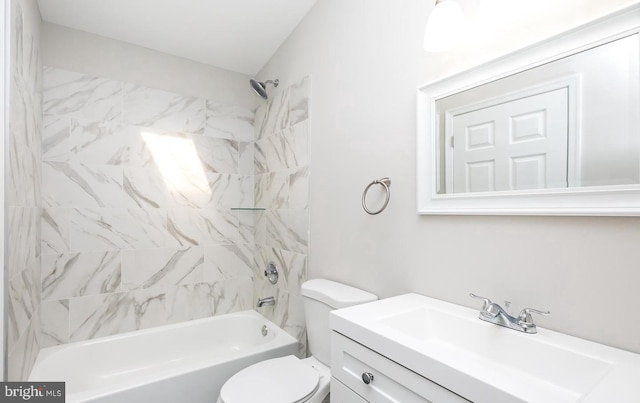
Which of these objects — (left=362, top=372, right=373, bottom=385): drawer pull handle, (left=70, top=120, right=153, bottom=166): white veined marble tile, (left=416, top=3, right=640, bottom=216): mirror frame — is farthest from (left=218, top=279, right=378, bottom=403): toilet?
(left=70, top=120, right=153, bottom=166): white veined marble tile

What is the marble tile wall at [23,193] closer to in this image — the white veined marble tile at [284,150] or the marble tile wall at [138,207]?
the marble tile wall at [138,207]

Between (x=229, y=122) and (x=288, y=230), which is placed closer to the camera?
(x=288, y=230)

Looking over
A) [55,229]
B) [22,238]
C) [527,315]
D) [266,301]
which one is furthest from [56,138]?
[527,315]

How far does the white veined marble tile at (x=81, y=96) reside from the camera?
1.95 m

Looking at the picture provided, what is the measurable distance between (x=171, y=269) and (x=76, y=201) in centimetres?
75

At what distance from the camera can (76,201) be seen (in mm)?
2010

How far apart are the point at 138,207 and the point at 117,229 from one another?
0.19 metres

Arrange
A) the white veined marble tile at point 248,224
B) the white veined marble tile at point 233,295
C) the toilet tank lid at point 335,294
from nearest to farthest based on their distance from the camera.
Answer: the toilet tank lid at point 335,294, the white veined marble tile at point 233,295, the white veined marble tile at point 248,224

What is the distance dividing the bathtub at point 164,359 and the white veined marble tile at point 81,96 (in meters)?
1.47

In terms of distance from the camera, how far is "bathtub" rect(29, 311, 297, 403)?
157cm

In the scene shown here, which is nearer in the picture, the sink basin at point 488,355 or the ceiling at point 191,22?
the sink basin at point 488,355

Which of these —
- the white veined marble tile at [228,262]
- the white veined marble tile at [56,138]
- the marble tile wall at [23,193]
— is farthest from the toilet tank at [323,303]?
the white veined marble tile at [56,138]

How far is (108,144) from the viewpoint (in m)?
2.11

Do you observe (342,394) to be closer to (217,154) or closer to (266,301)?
(266,301)
